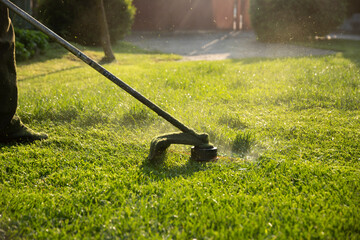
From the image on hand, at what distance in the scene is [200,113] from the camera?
12.9 feet

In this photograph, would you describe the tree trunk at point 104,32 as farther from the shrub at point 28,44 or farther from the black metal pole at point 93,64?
the black metal pole at point 93,64

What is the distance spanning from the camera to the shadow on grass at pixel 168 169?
260cm

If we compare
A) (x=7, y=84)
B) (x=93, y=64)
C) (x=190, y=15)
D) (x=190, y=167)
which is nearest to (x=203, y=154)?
(x=190, y=167)

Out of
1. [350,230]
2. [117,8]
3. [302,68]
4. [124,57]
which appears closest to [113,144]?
[350,230]

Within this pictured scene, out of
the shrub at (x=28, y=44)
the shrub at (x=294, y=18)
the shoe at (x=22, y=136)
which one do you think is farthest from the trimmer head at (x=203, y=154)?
the shrub at (x=294, y=18)

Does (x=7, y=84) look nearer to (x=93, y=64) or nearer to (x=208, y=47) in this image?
(x=93, y=64)

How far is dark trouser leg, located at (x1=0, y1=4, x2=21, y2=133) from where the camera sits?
2877mm

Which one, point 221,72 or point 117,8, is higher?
point 117,8

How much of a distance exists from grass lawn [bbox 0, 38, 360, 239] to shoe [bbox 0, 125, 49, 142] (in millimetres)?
112

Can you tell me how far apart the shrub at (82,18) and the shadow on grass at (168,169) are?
8256 mm

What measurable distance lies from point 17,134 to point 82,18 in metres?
8.58

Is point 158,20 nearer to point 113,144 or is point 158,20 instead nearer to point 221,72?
point 221,72

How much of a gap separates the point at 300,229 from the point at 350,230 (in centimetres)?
27

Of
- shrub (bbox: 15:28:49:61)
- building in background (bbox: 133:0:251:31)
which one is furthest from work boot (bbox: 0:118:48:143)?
building in background (bbox: 133:0:251:31)
